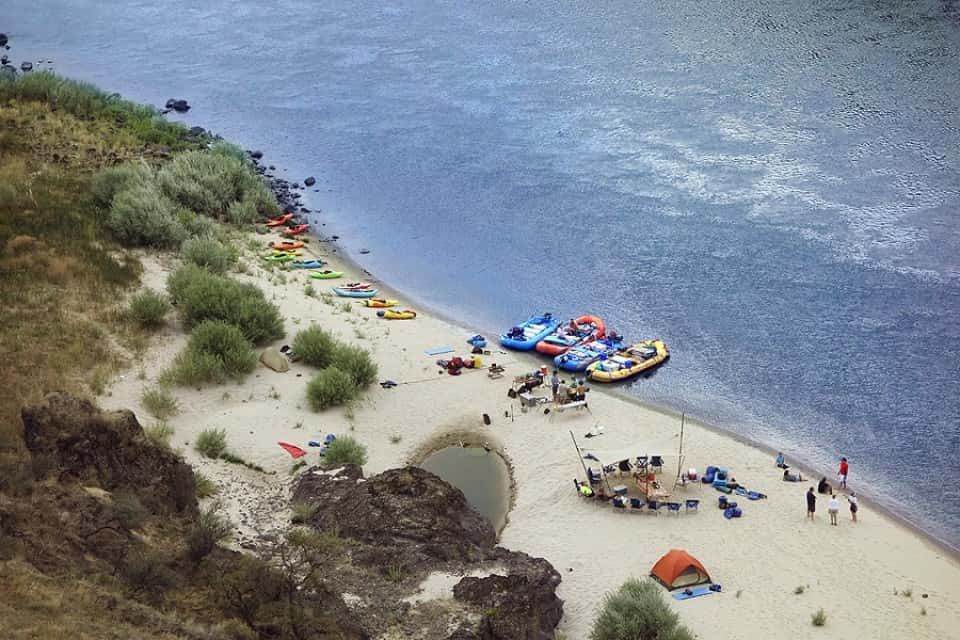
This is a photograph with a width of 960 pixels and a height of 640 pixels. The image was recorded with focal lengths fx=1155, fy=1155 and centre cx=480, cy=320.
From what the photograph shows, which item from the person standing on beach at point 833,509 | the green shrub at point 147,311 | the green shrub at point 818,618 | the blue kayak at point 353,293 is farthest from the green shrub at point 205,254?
the green shrub at point 818,618

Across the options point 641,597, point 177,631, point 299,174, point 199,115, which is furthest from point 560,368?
point 199,115

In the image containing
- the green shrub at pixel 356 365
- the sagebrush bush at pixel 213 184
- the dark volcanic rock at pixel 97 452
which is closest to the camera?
the dark volcanic rock at pixel 97 452

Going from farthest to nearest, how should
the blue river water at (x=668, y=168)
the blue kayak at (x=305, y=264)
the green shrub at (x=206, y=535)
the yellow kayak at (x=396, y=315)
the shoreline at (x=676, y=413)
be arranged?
the blue kayak at (x=305, y=264), the yellow kayak at (x=396, y=315), the blue river water at (x=668, y=168), the shoreline at (x=676, y=413), the green shrub at (x=206, y=535)

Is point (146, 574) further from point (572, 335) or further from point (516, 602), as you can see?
point (572, 335)

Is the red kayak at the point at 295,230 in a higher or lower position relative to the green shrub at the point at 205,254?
lower

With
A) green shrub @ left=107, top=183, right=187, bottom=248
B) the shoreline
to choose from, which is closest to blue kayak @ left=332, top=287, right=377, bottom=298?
the shoreline

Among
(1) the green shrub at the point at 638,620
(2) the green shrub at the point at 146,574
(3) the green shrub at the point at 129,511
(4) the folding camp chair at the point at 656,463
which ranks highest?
(2) the green shrub at the point at 146,574

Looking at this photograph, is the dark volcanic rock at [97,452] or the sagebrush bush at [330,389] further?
the sagebrush bush at [330,389]

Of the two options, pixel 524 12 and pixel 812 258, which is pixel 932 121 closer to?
pixel 812 258

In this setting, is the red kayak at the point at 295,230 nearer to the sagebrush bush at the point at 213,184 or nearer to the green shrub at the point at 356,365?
the sagebrush bush at the point at 213,184
